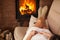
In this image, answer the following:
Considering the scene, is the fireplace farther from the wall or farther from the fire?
the wall

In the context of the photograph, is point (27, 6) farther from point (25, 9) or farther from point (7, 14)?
point (7, 14)

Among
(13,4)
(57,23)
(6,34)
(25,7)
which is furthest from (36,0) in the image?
(57,23)

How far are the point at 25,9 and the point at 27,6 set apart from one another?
0.30ft

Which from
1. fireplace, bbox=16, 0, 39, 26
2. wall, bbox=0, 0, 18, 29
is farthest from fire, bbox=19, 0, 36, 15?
wall, bbox=0, 0, 18, 29

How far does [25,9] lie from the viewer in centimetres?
378

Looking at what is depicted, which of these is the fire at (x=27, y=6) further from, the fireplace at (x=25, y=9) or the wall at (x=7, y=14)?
the wall at (x=7, y=14)

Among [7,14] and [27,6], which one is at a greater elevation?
[27,6]

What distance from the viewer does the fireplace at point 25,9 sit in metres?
3.74

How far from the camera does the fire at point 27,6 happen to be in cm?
376

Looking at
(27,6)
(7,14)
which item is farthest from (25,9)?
(7,14)

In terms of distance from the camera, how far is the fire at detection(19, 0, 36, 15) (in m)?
3.76

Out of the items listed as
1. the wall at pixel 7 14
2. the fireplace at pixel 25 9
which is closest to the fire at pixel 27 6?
the fireplace at pixel 25 9

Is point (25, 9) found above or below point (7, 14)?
above

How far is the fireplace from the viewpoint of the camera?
374 centimetres
